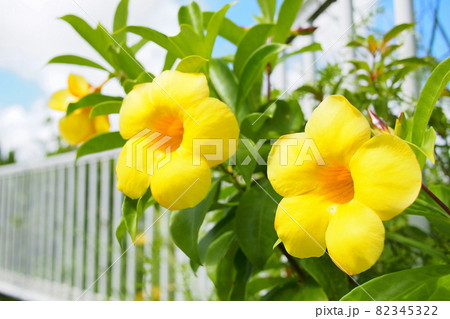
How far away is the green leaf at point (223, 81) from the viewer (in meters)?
0.69

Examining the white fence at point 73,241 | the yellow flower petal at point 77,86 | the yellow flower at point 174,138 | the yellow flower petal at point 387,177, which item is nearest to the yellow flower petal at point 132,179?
the yellow flower at point 174,138

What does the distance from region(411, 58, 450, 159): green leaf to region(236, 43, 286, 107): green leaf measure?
23 centimetres

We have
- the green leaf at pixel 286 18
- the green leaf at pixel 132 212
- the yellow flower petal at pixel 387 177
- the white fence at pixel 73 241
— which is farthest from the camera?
the white fence at pixel 73 241

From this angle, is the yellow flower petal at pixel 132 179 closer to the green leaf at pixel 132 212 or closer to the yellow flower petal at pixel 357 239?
the green leaf at pixel 132 212

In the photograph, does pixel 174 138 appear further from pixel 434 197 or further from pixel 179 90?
pixel 434 197

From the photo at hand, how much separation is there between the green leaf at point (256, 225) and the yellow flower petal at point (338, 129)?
0.58 ft

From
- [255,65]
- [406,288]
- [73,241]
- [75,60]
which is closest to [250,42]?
[255,65]

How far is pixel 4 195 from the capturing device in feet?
12.7

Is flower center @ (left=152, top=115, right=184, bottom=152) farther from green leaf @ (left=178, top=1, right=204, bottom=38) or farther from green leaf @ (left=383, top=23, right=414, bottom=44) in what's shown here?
green leaf @ (left=383, top=23, right=414, bottom=44)

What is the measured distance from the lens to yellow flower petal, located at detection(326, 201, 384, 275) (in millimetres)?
312

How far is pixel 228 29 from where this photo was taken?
2.52 feet

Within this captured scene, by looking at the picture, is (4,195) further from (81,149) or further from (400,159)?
(400,159)

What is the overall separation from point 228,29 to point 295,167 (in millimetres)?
472

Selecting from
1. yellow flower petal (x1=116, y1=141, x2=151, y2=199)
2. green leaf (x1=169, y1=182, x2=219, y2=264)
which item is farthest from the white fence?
yellow flower petal (x1=116, y1=141, x2=151, y2=199)
